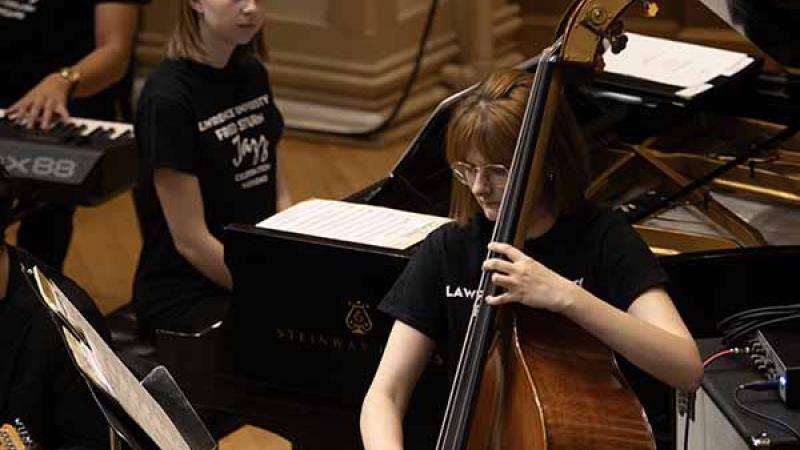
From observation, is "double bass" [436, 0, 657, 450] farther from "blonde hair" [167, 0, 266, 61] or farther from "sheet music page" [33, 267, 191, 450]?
"blonde hair" [167, 0, 266, 61]

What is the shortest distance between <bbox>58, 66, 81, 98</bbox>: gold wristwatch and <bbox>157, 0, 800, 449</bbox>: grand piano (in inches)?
50.0

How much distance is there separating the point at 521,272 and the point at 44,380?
0.93 metres

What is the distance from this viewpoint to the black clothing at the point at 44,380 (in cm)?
283

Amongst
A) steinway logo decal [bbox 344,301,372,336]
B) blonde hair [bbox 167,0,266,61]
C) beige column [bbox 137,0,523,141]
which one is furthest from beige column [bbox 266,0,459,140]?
steinway logo decal [bbox 344,301,372,336]

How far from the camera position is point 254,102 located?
3.72 metres

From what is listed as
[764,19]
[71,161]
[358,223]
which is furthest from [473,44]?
[358,223]

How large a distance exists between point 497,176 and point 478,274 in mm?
207

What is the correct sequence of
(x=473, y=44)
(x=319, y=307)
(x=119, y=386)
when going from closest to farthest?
(x=119, y=386) < (x=319, y=307) < (x=473, y=44)

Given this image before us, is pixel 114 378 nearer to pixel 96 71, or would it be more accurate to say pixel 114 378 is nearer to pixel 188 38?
pixel 188 38

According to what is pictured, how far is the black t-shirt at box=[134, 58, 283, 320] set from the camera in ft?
11.6

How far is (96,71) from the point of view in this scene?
4566mm

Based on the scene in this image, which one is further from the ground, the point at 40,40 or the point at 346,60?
the point at 40,40

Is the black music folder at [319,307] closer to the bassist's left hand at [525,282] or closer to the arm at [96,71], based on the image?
the bassist's left hand at [525,282]

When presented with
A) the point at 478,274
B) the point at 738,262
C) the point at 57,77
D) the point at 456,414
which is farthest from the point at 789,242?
the point at 57,77
